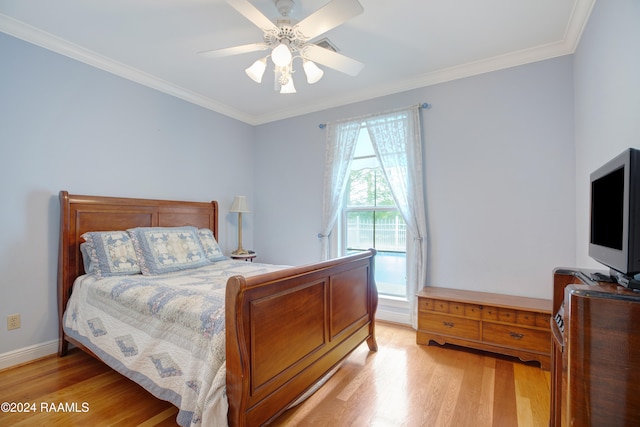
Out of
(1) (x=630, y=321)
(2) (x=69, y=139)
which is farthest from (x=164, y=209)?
(1) (x=630, y=321)

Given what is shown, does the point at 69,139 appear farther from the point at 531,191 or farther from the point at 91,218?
the point at 531,191

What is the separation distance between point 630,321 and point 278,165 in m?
3.74

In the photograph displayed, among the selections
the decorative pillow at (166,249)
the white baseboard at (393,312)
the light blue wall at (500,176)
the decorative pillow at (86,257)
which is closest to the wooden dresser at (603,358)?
the light blue wall at (500,176)

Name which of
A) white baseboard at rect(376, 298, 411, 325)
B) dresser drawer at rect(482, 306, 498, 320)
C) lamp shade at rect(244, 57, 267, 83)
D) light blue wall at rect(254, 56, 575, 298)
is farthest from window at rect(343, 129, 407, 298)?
lamp shade at rect(244, 57, 267, 83)

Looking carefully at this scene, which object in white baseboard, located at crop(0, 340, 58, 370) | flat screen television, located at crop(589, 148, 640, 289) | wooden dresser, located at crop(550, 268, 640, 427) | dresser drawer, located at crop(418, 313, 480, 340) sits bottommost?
white baseboard, located at crop(0, 340, 58, 370)

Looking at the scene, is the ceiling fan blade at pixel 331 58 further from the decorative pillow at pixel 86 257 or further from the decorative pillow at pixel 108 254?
the decorative pillow at pixel 86 257

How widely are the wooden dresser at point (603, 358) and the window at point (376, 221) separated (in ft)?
7.99

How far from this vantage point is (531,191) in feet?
8.54

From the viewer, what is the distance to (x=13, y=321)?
2270mm

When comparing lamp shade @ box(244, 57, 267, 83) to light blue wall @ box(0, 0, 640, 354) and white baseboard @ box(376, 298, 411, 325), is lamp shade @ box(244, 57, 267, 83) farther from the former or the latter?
white baseboard @ box(376, 298, 411, 325)

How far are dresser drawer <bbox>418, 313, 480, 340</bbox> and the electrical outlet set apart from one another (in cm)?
335

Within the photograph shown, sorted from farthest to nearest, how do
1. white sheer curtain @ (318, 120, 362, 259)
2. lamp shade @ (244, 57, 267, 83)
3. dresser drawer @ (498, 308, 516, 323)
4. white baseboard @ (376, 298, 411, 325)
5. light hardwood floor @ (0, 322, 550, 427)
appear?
white sheer curtain @ (318, 120, 362, 259), white baseboard @ (376, 298, 411, 325), dresser drawer @ (498, 308, 516, 323), lamp shade @ (244, 57, 267, 83), light hardwood floor @ (0, 322, 550, 427)

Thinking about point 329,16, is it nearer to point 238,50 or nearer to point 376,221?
point 238,50

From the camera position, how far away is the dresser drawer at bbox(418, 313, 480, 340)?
8.32 feet
